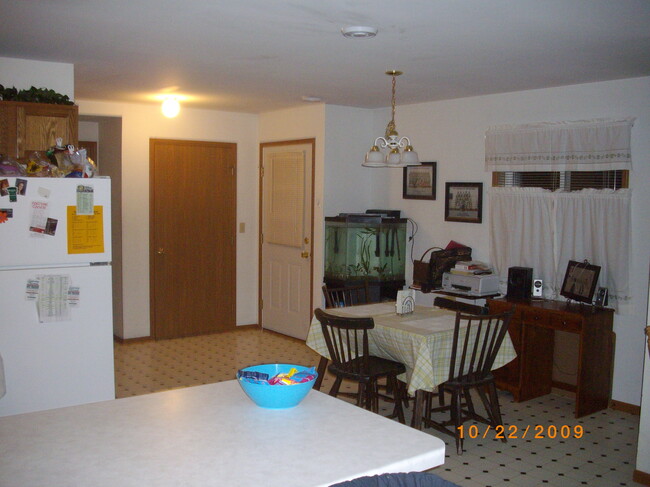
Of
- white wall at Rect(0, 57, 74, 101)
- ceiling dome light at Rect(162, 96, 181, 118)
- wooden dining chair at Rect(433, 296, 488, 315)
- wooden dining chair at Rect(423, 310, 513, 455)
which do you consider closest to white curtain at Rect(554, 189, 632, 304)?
wooden dining chair at Rect(433, 296, 488, 315)

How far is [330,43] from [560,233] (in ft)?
8.31

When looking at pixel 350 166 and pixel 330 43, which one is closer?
pixel 330 43

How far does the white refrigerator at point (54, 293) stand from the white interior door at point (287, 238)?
2.92 m

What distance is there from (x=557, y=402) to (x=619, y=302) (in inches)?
36.2

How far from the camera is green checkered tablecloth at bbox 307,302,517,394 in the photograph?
143 inches

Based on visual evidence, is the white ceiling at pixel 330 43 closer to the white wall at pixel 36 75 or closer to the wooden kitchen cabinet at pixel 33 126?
the white wall at pixel 36 75

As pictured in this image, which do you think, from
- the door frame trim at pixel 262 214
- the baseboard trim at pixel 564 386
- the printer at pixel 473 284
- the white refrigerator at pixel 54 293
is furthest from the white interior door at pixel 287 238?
the white refrigerator at pixel 54 293

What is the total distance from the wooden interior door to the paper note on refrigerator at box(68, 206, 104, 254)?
9.14ft

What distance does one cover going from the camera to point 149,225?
6.42 meters

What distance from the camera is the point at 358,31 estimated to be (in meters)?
3.14

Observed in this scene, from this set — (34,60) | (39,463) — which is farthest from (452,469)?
(34,60)

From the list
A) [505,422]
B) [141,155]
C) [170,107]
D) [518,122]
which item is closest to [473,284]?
[505,422]

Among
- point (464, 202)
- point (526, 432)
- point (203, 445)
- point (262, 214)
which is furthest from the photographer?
point (262, 214)

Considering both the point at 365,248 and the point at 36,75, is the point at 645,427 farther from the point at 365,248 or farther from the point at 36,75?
the point at 36,75
